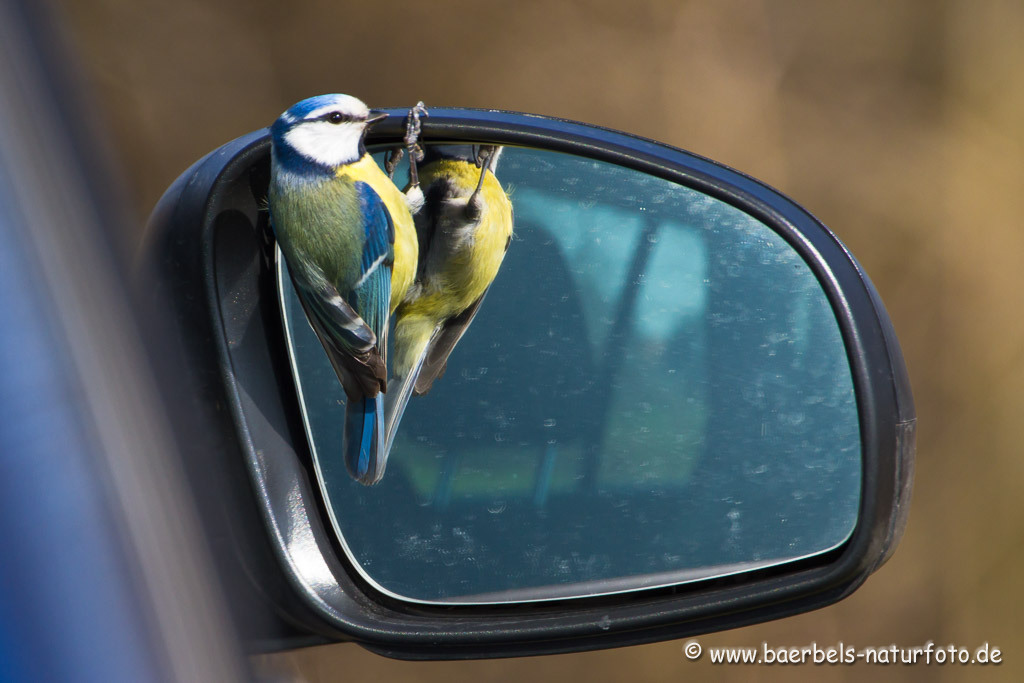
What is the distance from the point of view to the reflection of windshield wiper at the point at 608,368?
1.49 m

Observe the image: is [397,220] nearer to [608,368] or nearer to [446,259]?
[446,259]

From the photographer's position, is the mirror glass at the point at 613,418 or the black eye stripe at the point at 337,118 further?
the mirror glass at the point at 613,418

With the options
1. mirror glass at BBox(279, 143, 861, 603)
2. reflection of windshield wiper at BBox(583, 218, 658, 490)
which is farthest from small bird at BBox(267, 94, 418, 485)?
reflection of windshield wiper at BBox(583, 218, 658, 490)

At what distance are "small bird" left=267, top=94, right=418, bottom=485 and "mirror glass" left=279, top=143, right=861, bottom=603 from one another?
0.43 feet

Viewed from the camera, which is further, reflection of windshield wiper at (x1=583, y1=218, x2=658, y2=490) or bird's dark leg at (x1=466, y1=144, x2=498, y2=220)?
reflection of windshield wiper at (x1=583, y1=218, x2=658, y2=490)

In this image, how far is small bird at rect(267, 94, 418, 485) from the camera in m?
1.26

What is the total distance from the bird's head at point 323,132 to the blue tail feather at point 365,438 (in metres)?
0.34

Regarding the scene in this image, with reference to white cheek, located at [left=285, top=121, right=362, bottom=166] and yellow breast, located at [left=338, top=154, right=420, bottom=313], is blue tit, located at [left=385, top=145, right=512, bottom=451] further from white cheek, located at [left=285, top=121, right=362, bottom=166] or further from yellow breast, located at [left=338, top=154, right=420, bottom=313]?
white cheek, located at [left=285, top=121, right=362, bottom=166]

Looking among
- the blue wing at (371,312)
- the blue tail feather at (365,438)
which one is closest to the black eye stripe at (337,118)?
the blue wing at (371,312)

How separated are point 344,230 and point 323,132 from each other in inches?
5.6

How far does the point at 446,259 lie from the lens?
4.31ft

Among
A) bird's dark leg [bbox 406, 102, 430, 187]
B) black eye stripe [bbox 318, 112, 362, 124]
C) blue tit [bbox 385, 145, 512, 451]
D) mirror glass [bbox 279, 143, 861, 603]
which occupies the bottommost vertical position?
mirror glass [bbox 279, 143, 861, 603]

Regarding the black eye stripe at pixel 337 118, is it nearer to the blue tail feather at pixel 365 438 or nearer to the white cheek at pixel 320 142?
the white cheek at pixel 320 142

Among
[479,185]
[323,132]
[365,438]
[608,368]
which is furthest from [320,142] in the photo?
[608,368]
